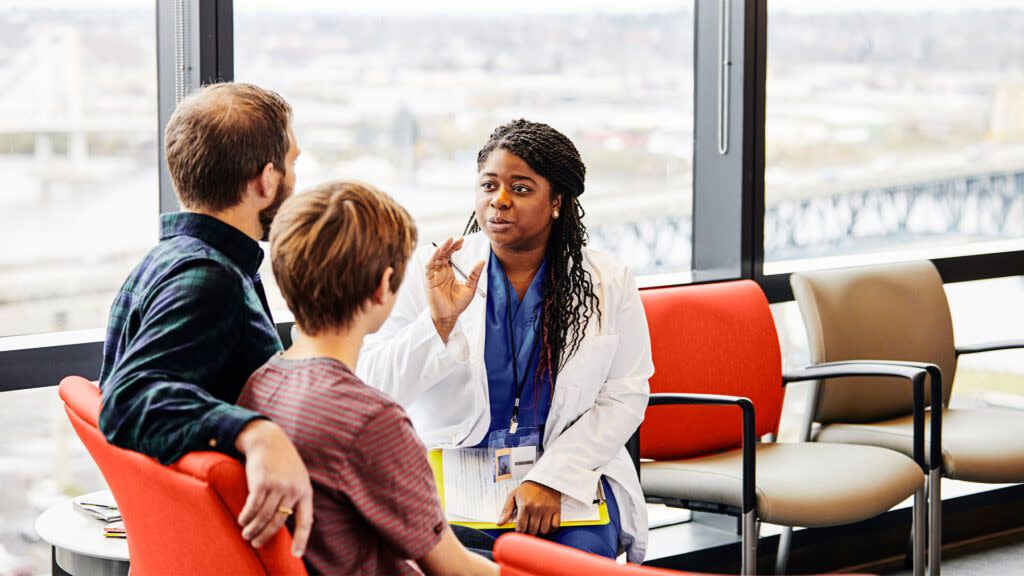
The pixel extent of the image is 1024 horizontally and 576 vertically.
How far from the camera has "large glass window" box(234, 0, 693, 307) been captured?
305cm

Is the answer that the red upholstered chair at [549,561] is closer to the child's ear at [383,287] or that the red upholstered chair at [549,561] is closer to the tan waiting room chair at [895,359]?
the child's ear at [383,287]

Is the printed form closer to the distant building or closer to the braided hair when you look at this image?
the braided hair

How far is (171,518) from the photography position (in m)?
1.53

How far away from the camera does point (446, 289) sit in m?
2.26

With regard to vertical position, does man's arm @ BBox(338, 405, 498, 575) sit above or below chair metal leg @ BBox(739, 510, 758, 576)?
above

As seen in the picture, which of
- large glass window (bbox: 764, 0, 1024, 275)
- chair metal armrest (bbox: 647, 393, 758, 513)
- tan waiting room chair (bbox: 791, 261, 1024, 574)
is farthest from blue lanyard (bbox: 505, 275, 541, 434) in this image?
large glass window (bbox: 764, 0, 1024, 275)

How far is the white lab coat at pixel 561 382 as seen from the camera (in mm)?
2344

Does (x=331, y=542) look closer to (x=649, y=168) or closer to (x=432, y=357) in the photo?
(x=432, y=357)

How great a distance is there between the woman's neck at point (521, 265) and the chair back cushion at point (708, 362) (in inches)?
26.2

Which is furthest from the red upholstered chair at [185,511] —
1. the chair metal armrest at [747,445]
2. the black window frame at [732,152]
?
the black window frame at [732,152]

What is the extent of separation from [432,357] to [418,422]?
23 centimetres

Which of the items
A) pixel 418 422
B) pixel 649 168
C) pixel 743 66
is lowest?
pixel 418 422

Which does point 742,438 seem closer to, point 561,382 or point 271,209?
point 561,382

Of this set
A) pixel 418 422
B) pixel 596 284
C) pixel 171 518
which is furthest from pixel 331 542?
pixel 596 284
